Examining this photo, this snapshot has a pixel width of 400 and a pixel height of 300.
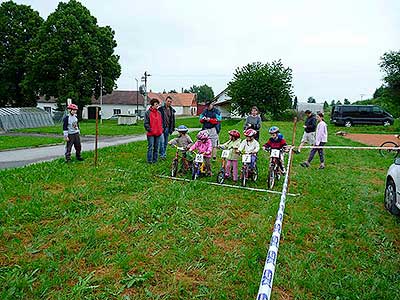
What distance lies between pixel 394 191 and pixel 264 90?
1545 inches

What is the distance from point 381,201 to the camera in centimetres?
706

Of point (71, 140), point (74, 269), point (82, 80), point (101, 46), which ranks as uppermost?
point (101, 46)

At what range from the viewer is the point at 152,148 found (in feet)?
33.8

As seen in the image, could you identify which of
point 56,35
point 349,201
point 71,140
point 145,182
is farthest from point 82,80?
point 349,201

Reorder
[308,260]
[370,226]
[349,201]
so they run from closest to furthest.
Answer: [308,260] < [370,226] < [349,201]

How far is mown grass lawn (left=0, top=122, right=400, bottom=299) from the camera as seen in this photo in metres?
3.61

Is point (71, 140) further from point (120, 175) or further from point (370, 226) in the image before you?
point (370, 226)

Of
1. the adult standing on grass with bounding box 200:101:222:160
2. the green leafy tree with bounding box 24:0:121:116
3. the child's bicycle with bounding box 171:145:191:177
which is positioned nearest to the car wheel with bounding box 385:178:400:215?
the child's bicycle with bounding box 171:145:191:177

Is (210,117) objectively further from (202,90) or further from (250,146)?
(202,90)

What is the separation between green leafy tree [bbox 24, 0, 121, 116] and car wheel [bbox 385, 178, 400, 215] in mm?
36370

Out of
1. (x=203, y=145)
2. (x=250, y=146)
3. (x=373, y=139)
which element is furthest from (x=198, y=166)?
(x=373, y=139)

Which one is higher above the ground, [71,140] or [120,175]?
[71,140]

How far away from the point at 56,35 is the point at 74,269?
41063 mm

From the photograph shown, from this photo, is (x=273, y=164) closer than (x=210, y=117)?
Yes
